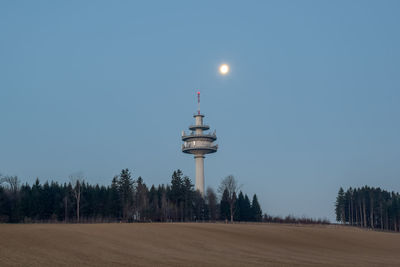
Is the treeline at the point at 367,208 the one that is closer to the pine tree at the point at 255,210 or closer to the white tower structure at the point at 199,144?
the pine tree at the point at 255,210

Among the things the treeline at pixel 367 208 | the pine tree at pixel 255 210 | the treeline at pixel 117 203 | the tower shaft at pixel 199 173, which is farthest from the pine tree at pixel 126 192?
the treeline at pixel 367 208

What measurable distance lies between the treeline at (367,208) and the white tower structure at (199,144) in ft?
150

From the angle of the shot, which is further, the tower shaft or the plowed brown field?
the tower shaft

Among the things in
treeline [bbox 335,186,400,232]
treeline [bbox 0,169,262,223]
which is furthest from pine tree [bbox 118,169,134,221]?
treeline [bbox 335,186,400,232]

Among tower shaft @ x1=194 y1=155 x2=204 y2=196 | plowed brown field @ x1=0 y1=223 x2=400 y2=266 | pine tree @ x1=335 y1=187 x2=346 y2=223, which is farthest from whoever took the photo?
pine tree @ x1=335 y1=187 x2=346 y2=223

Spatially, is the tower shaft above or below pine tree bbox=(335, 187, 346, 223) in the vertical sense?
above

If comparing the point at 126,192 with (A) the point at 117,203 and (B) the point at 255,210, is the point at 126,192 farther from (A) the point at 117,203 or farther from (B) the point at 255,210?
(B) the point at 255,210

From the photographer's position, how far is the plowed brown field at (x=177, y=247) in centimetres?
3928

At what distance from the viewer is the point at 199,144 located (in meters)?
127

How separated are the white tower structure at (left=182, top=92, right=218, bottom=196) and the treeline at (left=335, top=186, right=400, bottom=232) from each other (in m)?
45.8

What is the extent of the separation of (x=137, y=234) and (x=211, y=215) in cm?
6701

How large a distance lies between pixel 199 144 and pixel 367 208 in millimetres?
56980

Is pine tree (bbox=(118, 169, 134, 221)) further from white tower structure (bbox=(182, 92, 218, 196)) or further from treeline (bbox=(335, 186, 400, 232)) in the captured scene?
treeline (bbox=(335, 186, 400, 232))

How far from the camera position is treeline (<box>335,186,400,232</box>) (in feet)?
458
